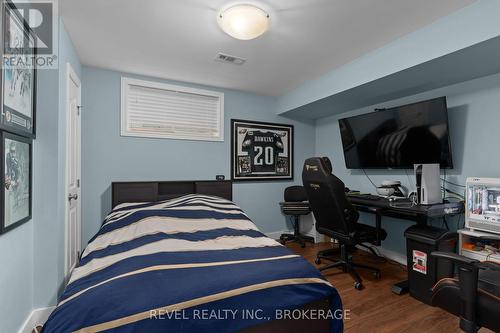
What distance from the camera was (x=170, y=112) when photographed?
3346mm

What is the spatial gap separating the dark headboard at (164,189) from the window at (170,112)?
0.63m

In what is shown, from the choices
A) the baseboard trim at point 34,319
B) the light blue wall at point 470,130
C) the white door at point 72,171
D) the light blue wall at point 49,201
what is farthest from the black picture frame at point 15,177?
the light blue wall at point 470,130

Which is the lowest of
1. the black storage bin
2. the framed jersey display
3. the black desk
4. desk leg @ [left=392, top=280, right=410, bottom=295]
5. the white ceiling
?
desk leg @ [left=392, top=280, right=410, bottom=295]

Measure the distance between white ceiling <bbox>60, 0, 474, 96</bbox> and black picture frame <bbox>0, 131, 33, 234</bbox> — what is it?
1113mm

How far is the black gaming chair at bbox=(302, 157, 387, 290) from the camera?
2.37m

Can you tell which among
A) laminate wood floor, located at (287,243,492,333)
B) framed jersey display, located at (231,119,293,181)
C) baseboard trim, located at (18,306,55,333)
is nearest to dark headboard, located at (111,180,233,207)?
framed jersey display, located at (231,119,293,181)

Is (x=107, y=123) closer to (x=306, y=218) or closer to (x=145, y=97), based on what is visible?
(x=145, y=97)

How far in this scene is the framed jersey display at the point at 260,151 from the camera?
3775mm

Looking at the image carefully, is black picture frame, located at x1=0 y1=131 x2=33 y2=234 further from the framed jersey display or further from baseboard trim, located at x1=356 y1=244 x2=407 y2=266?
baseboard trim, located at x1=356 y1=244 x2=407 y2=266

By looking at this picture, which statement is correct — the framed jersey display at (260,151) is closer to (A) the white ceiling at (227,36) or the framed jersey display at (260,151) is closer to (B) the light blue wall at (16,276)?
(A) the white ceiling at (227,36)

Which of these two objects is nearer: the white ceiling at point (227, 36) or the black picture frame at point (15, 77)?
the black picture frame at point (15, 77)

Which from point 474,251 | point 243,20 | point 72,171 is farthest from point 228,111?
point 474,251

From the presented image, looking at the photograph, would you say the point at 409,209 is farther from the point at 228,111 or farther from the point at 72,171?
the point at 72,171

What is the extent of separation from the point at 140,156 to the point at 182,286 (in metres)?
2.43
